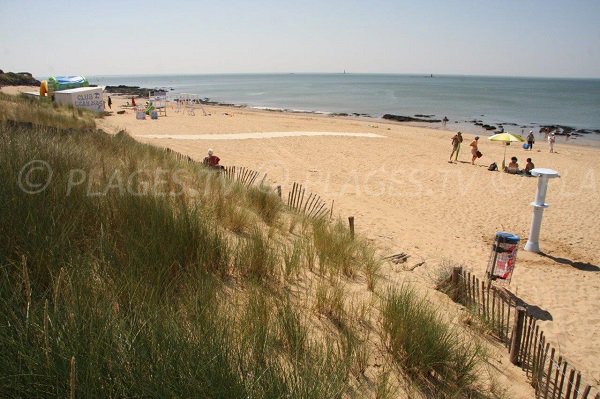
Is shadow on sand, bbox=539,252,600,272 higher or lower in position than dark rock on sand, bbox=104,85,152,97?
lower

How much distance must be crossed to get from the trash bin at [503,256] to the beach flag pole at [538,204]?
220cm

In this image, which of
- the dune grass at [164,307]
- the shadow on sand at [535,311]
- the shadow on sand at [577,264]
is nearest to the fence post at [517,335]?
the dune grass at [164,307]

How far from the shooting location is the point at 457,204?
38.9 ft

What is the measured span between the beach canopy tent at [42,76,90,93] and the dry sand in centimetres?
711

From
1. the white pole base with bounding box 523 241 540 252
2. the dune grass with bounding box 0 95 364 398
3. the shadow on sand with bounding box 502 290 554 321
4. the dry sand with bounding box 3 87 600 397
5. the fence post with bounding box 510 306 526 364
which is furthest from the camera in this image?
the white pole base with bounding box 523 241 540 252

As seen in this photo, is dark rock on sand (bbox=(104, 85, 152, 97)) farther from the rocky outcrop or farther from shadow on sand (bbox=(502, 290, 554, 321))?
shadow on sand (bbox=(502, 290, 554, 321))

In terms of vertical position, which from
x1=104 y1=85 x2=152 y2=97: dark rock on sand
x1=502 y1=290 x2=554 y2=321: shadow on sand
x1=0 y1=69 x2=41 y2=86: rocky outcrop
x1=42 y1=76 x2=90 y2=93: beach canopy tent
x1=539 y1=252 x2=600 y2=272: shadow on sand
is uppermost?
x1=0 y1=69 x2=41 y2=86: rocky outcrop

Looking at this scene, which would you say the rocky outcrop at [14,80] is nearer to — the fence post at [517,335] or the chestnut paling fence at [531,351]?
the chestnut paling fence at [531,351]

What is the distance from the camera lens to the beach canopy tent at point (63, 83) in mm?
25781

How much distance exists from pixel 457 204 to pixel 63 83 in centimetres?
2576

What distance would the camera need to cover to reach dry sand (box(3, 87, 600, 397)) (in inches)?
253

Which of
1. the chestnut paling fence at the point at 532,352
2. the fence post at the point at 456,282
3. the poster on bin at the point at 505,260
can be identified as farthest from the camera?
the poster on bin at the point at 505,260

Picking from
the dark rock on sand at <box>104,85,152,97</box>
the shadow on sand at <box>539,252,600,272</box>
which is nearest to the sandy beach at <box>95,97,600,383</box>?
the shadow on sand at <box>539,252,600,272</box>

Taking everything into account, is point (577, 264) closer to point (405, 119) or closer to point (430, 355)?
point (430, 355)
